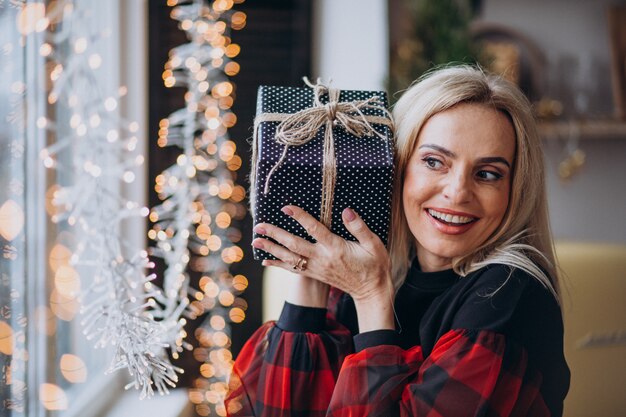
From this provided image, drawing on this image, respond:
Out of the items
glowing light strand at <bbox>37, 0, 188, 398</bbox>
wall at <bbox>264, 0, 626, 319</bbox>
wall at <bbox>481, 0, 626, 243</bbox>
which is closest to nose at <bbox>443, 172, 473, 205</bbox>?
glowing light strand at <bbox>37, 0, 188, 398</bbox>

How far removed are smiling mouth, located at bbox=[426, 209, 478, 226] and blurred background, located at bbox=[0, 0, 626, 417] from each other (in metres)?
0.51

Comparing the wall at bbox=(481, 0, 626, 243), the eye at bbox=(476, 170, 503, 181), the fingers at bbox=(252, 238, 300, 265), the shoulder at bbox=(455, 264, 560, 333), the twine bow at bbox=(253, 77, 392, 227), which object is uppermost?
the wall at bbox=(481, 0, 626, 243)

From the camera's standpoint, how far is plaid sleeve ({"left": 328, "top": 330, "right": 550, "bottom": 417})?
3.00 feet

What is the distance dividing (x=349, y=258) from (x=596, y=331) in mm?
1087

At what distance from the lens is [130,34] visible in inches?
76.3

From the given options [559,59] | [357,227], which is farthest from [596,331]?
[559,59]

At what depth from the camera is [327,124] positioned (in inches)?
39.6

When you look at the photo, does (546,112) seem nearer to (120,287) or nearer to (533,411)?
(533,411)

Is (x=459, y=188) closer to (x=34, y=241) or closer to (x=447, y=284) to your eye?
(x=447, y=284)

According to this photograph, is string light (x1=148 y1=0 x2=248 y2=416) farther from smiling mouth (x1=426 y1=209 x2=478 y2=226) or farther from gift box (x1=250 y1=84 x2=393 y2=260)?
smiling mouth (x1=426 y1=209 x2=478 y2=226)

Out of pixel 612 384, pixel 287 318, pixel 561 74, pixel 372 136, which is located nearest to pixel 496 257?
pixel 372 136

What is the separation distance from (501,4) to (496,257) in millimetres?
1914

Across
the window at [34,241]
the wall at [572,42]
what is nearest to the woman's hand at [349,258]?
the window at [34,241]

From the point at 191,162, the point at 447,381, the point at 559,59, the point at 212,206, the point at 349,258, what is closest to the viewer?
the point at 447,381
